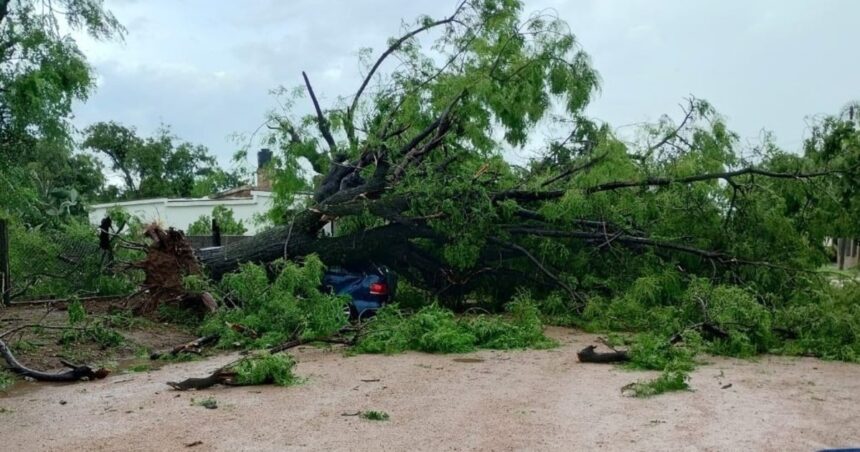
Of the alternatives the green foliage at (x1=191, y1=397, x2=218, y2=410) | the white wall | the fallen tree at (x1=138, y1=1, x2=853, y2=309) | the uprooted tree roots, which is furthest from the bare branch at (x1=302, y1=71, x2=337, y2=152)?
the white wall

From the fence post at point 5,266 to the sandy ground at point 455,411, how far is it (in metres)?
5.20

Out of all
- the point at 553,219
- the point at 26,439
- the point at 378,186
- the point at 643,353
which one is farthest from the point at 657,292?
the point at 26,439

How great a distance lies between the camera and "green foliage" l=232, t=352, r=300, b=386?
7.25 m

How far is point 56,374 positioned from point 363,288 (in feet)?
16.1

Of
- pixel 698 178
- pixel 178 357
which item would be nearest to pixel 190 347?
pixel 178 357

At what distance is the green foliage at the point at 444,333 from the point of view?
932 centimetres

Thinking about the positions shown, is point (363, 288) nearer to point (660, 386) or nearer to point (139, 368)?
point (139, 368)

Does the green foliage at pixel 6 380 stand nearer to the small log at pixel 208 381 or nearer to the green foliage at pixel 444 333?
the small log at pixel 208 381

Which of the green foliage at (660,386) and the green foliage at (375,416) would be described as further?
the green foliage at (660,386)

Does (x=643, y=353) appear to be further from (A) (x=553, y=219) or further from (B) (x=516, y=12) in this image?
(B) (x=516, y=12)

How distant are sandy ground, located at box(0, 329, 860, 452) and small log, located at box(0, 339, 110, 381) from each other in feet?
0.60

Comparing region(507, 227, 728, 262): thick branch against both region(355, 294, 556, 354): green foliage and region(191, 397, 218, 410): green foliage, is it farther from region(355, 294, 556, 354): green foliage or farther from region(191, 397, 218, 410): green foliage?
region(191, 397, 218, 410): green foliage

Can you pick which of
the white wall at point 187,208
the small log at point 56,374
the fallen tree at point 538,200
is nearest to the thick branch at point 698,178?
the fallen tree at point 538,200

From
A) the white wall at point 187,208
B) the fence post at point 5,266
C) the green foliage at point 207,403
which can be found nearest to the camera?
the green foliage at point 207,403
